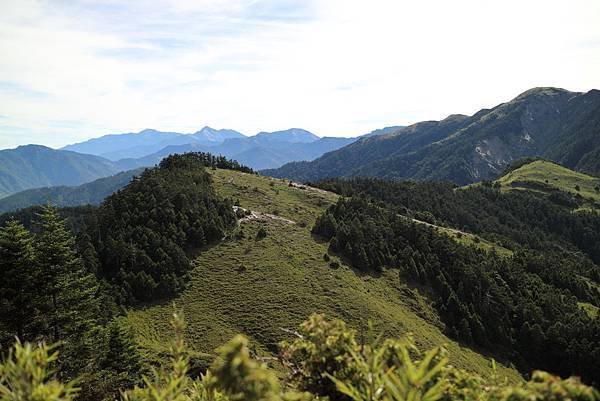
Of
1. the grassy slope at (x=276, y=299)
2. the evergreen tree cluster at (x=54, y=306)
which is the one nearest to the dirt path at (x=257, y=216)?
the grassy slope at (x=276, y=299)

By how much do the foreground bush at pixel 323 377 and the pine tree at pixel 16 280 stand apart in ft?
98.6

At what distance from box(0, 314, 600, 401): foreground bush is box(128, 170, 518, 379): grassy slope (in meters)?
51.1

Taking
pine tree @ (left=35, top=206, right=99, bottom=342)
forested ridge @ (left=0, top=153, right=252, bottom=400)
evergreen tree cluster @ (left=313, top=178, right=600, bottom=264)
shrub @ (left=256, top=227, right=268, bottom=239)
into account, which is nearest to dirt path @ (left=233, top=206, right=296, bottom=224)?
forested ridge @ (left=0, top=153, right=252, bottom=400)

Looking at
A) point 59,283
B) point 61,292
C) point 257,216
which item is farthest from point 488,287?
point 59,283

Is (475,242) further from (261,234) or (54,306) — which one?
(54,306)

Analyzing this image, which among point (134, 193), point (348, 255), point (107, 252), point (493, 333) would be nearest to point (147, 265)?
point (107, 252)

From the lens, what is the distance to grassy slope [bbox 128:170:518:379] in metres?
63.2

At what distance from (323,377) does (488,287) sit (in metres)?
95.6

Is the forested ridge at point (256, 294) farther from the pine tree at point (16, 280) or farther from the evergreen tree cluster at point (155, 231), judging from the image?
the evergreen tree cluster at point (155, 231)

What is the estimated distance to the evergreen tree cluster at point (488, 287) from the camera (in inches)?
3253

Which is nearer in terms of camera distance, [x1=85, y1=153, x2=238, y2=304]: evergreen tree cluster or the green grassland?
[x1=85, y1=153, x2=238, y2=304]: evergreen tree cluster

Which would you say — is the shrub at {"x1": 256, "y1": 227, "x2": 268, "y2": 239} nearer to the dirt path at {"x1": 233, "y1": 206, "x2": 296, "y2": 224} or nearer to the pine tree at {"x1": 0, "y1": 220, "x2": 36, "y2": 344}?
the dirt path at {"x1": 233, "y1": 206, "x2": 296, "y2": 224}

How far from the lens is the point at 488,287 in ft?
304

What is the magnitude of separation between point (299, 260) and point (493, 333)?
40.7m
